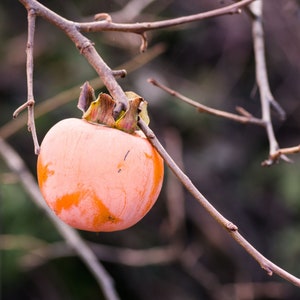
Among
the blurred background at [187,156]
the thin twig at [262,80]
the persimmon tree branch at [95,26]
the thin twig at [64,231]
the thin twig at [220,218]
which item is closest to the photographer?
the thin twig at [220,218]

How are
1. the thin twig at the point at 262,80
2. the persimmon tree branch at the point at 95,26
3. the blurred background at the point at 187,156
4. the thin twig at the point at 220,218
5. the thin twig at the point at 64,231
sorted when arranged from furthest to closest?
the blurred background at the point at 187,156 < the thin twig at the point at 64,231 < the thin twig at the point at 262,80 < the persimmon tree branch at the point at 95,26 < the thin twig at the point at 220,218

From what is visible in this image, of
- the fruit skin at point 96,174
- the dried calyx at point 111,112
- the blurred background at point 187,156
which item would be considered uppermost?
the dried calyx at point 111,112

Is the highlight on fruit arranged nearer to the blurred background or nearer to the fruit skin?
the fruit skin

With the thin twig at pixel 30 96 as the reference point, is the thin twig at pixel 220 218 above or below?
below

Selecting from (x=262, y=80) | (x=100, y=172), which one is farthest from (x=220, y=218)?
(x=262, y=80)

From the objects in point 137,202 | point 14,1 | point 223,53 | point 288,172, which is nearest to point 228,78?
point 223,53

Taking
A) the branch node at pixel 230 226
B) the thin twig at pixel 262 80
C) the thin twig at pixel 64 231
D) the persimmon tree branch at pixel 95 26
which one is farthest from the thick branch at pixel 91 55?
the thin twig at pixel 64 231

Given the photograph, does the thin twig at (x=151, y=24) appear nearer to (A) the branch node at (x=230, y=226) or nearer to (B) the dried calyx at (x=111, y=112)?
(B) the dried calyx at (x=111, y=112)

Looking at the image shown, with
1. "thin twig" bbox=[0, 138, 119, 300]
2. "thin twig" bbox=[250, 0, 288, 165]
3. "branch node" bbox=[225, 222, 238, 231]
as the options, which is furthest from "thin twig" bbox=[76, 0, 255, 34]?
"thin twig" bbox=[0, 138, 119, 300]

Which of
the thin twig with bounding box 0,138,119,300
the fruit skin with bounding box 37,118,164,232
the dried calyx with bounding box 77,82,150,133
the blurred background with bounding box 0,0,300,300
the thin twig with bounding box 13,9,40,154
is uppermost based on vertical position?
the thin twig with bounding box 13,9,40,154
